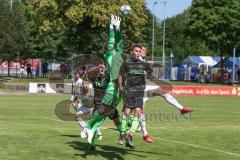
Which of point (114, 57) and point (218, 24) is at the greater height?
point (218, 24)

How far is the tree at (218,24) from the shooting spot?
71625 millimetres

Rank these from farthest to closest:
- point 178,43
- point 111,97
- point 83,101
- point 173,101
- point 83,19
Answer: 1. point 178,43
2. point 83,19
3. point 83,101
4. point 173,101
5. point 111,97

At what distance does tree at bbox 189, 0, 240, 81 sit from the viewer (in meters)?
71.6

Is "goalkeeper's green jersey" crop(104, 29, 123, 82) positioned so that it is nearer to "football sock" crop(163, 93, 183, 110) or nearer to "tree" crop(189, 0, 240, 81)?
"football sock" crop(163, 93, 183, 110)

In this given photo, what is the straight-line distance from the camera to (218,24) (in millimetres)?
72188

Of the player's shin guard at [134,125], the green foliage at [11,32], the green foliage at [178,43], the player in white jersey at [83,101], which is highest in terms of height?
the green foliage at [178,43]

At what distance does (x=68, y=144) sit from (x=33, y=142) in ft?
2.91

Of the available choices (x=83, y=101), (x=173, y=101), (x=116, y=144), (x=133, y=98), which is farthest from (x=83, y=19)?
(x=133, y=98)

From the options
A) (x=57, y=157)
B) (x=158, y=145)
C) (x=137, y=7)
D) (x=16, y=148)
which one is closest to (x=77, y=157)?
(x=57, y=157)

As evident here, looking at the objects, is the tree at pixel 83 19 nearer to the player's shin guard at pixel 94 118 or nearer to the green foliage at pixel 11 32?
the green foliage at pixel 11 32

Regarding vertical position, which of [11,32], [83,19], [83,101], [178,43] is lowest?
[83,101]

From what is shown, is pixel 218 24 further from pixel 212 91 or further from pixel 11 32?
pixel 11 32

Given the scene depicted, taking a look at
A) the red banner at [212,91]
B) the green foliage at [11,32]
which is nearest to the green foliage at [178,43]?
the green foliage at [11,32]

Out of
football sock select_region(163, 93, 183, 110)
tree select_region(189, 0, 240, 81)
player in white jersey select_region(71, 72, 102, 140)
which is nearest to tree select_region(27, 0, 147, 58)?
tree select_region(189, 0, 240, 81)
